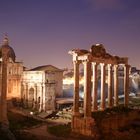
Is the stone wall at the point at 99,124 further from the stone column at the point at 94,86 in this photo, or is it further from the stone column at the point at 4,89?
the stone column at the point at 4,89

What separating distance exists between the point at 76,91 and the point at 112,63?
8375 mm

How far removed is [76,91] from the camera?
32.9m

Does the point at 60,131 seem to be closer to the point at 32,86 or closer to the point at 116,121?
the point at 116,121

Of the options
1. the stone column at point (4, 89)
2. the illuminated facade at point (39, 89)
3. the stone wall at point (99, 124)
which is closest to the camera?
the stone wall at point (99, 124)

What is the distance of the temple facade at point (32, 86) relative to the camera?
2261 inches

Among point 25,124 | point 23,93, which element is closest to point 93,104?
point 25,124

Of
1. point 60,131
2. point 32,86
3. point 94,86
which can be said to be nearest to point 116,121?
point 94,86

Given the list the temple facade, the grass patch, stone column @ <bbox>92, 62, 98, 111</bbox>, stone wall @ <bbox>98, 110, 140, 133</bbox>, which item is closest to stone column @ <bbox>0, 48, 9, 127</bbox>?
the grass patch

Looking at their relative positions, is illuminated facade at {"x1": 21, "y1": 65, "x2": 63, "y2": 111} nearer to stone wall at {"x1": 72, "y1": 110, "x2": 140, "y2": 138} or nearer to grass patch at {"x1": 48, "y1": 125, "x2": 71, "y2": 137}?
grass patch at {"x1": 48, "y1": 125, "x2": 71, "y2": 137}

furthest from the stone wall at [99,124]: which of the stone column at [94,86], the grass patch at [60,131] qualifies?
the stone column at [94,86]

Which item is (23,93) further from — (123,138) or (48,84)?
(123,138)

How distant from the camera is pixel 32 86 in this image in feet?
197

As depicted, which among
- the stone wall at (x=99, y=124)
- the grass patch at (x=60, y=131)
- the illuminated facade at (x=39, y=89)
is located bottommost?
the grass patch at (x=60, y=131)

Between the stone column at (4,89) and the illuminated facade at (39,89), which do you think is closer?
the stone column at (4,89)
